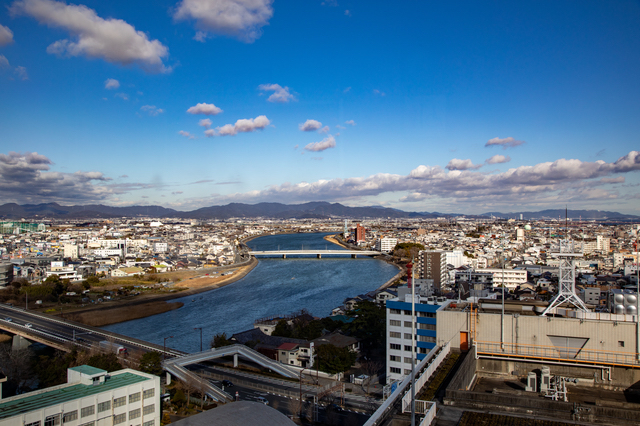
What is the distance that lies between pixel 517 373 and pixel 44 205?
102 metres

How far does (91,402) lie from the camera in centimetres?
325

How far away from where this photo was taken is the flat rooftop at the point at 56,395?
296cm

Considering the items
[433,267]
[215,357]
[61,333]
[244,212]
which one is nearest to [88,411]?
[215,357]

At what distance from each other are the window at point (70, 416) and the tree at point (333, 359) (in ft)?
8.98

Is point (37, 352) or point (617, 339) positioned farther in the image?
point (37, 352)

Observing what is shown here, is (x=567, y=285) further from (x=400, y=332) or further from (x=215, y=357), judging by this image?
(x=215, y=357)

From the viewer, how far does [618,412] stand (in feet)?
4.87

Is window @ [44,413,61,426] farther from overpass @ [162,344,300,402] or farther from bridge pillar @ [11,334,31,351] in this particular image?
bridge pillar @ [11,334,31,351]

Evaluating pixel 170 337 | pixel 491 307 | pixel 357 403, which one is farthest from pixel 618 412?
pixel 170 337

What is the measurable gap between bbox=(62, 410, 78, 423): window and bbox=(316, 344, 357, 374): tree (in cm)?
274

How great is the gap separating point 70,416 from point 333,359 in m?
2.83

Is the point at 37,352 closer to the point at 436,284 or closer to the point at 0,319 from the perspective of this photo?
the point at 0,319

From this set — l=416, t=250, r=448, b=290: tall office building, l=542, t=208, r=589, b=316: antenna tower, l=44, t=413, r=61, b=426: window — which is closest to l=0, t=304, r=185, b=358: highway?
l=44, t=413, r=61, b=426: window

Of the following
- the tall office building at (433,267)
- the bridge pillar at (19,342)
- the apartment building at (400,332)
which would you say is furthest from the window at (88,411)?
the tall office building at (433,267)
